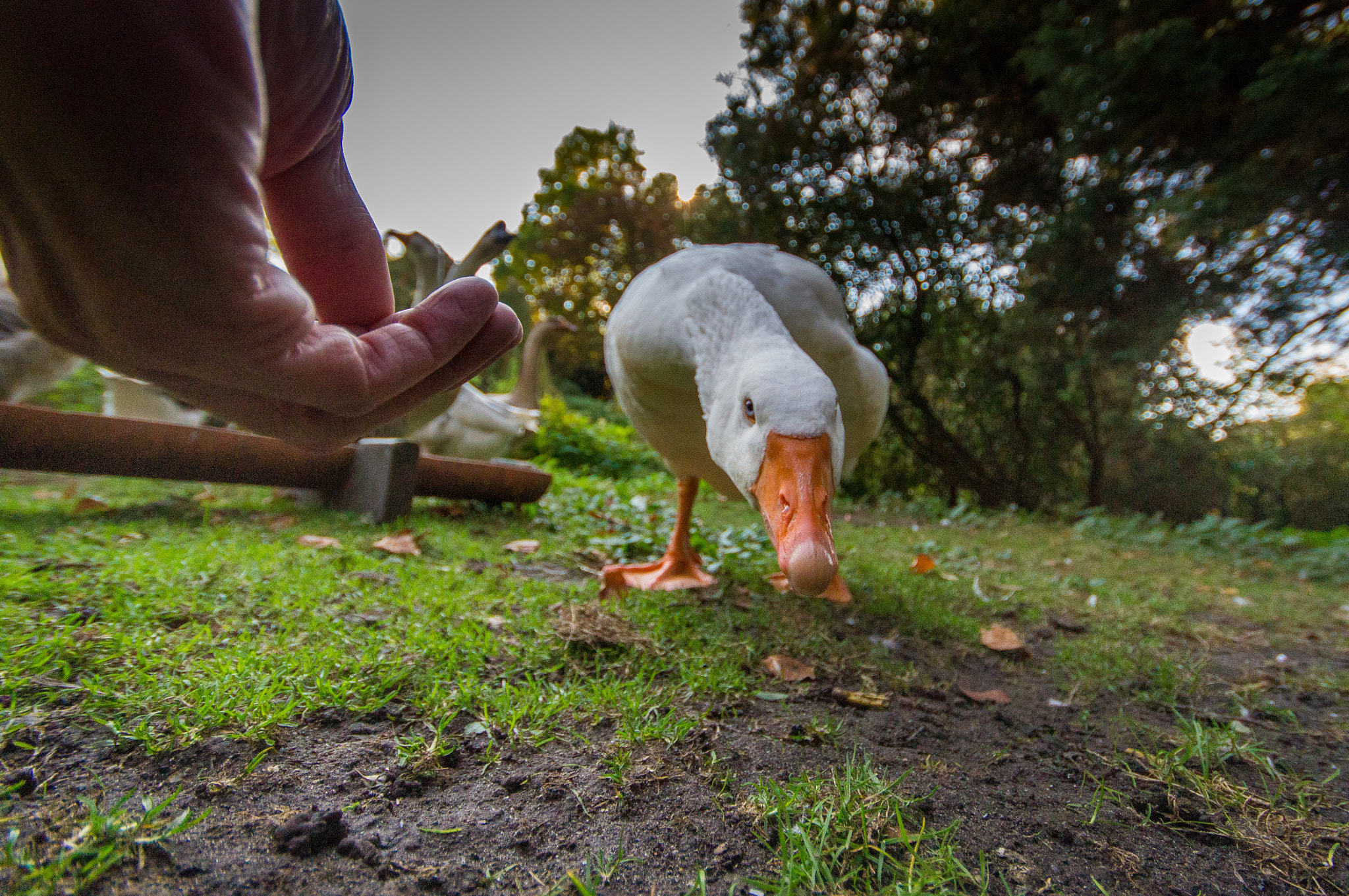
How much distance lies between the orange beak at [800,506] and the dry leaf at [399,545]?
5.45 ft

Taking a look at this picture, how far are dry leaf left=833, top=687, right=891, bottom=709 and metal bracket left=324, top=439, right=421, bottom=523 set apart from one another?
7.86 feet

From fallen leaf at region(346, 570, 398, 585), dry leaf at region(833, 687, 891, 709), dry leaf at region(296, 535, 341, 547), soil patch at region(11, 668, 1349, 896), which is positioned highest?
dry leaf at region(296, 535, 341, 547)

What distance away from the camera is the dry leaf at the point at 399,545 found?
96.8 inches

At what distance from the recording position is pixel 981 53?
632 centimetres

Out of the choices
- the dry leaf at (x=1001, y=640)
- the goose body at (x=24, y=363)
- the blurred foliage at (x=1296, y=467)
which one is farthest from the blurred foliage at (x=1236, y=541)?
the goose body at (x=24, y=363)

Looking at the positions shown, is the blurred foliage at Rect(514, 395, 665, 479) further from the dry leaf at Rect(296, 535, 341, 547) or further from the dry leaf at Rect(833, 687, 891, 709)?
the dry leaf at Rect(833, 687, 891, 709)

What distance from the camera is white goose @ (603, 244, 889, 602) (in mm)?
1411

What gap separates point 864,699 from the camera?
1568 millimetres

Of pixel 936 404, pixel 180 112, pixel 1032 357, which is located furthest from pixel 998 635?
pixel 936 404

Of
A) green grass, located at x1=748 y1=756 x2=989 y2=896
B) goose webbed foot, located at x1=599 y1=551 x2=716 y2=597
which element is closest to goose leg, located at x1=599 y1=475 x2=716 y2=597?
goose webbed foot, located at x1=599 y1=551 x2=716 y2=597

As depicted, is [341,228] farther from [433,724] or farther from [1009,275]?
[1009,275]

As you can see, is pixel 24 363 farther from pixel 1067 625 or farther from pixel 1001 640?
pixel 1067 625

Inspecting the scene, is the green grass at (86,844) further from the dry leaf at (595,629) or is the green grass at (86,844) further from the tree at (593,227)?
the tree at (593,227)

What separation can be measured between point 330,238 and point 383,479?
2.32 m
